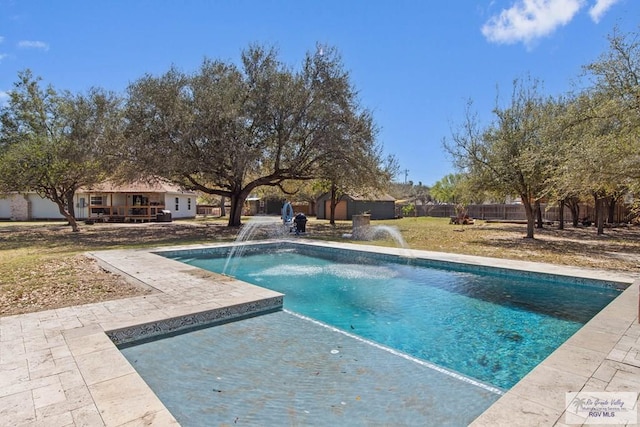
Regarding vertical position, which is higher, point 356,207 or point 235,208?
point 356,207

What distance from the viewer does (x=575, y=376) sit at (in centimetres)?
277

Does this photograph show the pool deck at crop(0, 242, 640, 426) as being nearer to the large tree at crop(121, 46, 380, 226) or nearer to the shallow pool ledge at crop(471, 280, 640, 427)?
the shallow pool ledge at crop(471, 280, 640, 427)

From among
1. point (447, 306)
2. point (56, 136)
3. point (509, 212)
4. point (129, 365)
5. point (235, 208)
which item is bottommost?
point (447, 306)

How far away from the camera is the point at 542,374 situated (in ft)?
9.18

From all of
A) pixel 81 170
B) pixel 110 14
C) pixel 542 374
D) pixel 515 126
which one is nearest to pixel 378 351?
pixel 542 374

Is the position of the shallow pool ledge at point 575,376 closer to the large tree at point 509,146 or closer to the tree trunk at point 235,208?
the large tree at point 509,146

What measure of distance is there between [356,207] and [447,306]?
25.5m

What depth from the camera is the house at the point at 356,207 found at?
102ft

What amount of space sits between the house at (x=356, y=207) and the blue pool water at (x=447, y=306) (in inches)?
849
